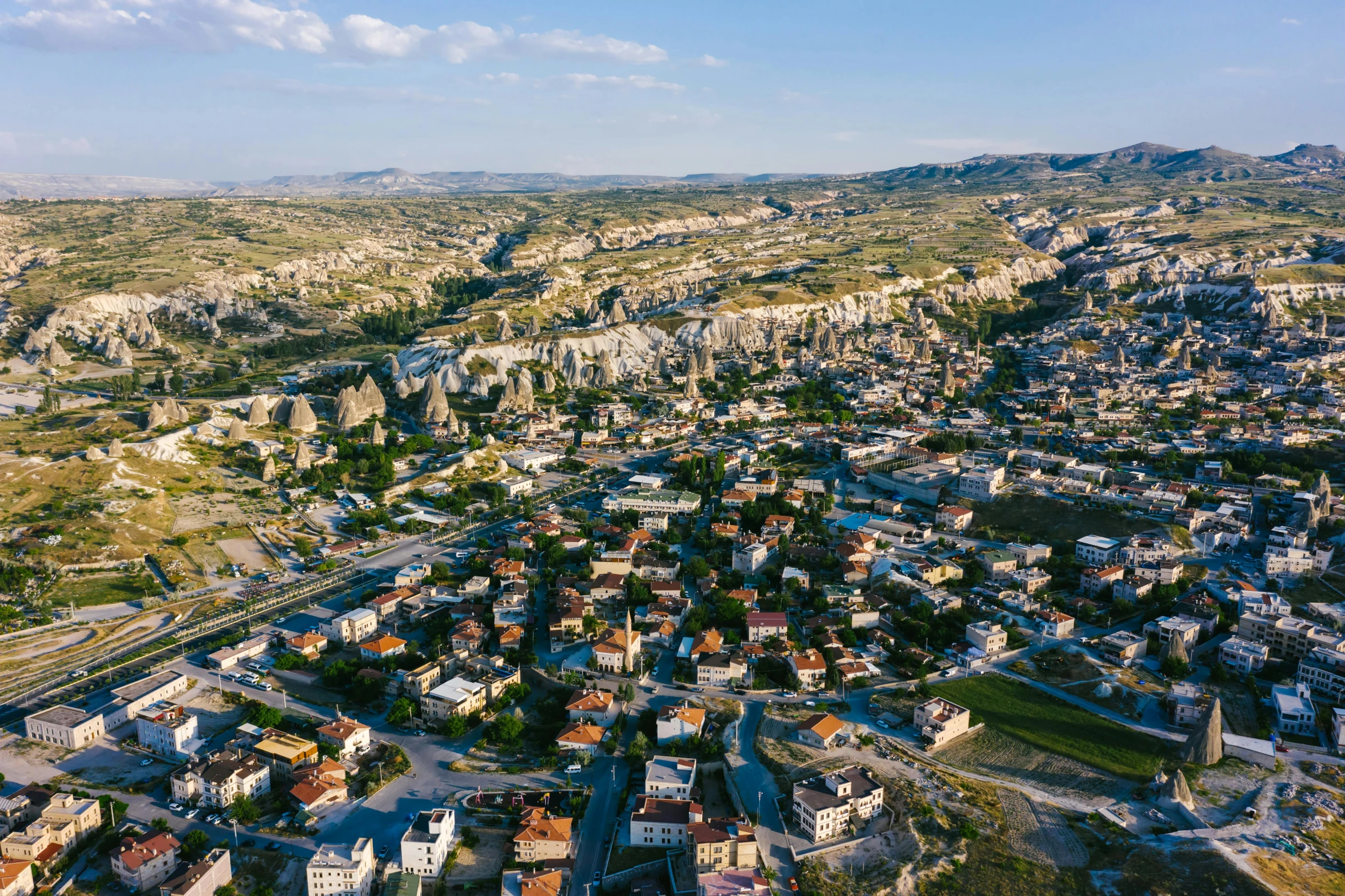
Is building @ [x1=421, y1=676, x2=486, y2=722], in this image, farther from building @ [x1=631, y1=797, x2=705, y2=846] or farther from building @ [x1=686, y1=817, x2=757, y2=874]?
building @ [x1=686, y1=817, x2=757, y2=874]

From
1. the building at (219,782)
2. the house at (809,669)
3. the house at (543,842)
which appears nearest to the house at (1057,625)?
the house at (809,669)

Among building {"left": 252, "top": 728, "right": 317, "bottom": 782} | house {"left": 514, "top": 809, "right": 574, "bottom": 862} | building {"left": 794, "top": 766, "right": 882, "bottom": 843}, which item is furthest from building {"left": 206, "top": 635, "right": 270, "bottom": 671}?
building {"left": 794, "top": 766, "right": 882, "bottom": 843}

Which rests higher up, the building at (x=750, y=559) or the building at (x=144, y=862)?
the building at (x=750, y=559)

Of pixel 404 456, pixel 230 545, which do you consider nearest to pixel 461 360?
pixel 404 456

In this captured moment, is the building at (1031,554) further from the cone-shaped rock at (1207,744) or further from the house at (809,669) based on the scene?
the cone-shaped rock at (1207,744)

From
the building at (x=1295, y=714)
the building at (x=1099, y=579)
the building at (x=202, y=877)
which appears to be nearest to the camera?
the building at (x=202, y=877)

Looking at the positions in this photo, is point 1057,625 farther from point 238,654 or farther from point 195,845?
point 238,654

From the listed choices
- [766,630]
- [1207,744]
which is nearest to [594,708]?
[766,630]
